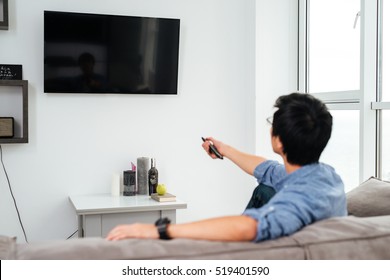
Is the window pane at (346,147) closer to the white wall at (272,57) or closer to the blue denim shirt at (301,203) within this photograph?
the white wall at (272,57)

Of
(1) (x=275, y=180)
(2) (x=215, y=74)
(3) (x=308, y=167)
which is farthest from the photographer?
(2) (x=215, y=74)

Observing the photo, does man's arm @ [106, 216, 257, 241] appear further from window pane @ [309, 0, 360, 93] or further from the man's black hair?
window pane @ [309, 0, 360, 93]

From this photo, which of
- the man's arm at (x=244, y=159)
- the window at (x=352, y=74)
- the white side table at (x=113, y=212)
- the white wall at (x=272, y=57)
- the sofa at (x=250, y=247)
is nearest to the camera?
the sofa at (x=250, y=247)

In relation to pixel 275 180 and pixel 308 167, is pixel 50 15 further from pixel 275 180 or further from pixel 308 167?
pixel 308 167

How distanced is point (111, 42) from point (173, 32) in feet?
1.63

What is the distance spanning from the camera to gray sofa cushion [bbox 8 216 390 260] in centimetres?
112

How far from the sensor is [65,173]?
3871 millimetres

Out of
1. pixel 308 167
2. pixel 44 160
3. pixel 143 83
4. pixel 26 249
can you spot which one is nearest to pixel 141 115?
pixel 143 83

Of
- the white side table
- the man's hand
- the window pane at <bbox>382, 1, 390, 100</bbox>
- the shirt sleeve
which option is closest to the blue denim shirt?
the man's hand

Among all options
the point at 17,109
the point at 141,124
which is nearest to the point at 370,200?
the point at 141,124

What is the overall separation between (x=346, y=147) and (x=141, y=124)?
156 centimetres

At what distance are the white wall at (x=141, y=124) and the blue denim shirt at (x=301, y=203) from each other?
249 cm

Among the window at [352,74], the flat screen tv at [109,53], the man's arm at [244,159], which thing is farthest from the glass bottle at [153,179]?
the man's arm at [244,159]

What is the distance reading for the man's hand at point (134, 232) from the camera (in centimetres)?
122
